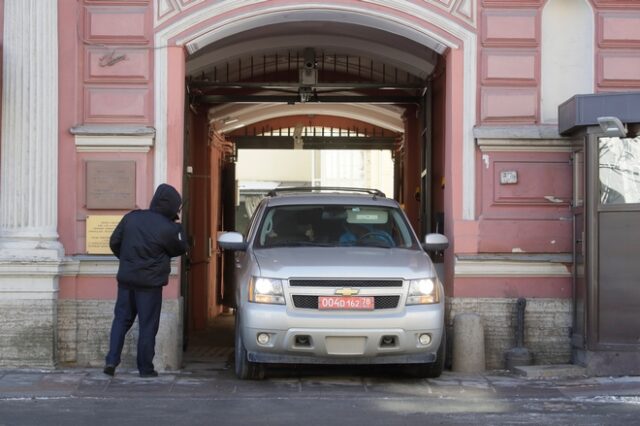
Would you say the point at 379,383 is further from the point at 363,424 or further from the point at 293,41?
the point at 293,41

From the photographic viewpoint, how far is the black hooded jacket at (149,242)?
1012cm

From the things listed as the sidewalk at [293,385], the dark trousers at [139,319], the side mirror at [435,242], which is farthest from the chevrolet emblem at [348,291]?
the dark trousers at [139,319]

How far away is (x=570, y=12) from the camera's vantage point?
1164cm

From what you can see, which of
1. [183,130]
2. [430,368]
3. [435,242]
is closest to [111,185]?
[183,130]

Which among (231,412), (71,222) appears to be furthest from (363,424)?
(71,222)

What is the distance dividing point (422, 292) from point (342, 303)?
0.76 meters

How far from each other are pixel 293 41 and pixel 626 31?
4328 mm

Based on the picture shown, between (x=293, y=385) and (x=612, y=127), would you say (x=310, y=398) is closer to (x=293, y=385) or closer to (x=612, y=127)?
(x=293, y=385)

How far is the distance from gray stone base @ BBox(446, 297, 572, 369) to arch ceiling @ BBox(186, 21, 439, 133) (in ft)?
10.4

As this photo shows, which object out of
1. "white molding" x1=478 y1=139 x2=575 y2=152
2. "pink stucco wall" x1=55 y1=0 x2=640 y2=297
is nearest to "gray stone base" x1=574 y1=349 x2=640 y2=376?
"pink stucco wall" x1=55 y1=0 x2=640 y2=297

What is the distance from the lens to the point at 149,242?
399 inches

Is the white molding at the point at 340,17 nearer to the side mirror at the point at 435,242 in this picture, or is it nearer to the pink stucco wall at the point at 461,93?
the pink stucco wall at the point at 461,93

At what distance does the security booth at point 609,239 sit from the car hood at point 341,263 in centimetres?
171

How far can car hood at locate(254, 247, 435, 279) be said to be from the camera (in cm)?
980
